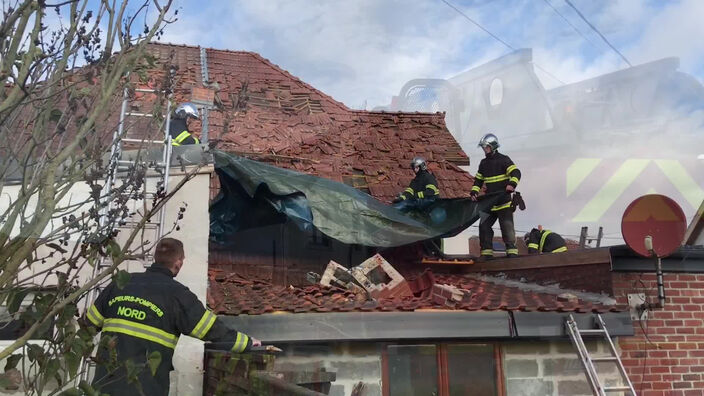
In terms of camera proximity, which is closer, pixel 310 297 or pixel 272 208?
pixel 310 297

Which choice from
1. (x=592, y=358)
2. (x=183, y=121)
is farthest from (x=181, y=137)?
(x=592, y=358)

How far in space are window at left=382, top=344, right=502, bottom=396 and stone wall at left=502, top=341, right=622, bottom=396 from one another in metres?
0.15

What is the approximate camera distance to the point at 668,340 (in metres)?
5.94

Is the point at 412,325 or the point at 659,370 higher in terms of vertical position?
the point at 412,325

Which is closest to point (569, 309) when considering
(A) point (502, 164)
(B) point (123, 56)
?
(A) point (502, 164)

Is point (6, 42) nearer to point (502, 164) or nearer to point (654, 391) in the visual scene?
point (654, 391)

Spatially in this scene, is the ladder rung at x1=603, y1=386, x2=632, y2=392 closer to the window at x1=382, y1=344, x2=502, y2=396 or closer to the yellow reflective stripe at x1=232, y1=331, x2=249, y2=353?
the window at x1=382, y1=344, x2=502, y2=396

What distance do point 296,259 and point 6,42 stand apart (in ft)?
17.6

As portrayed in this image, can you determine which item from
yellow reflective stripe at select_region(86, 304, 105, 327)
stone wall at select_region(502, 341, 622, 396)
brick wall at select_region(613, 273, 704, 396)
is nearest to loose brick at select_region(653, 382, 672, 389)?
brick wall at select_region(613, 273, 704, 396)

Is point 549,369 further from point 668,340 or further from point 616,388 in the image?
point 668,340

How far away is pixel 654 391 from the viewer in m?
5.80

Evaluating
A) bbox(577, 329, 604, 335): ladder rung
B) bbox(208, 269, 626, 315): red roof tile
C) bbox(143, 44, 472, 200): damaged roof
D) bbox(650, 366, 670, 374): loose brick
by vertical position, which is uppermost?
bbox(143, 44, 472, 200): damaged roof

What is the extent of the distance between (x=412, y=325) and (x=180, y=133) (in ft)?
9.87

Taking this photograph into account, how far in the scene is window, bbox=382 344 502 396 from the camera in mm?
5520
